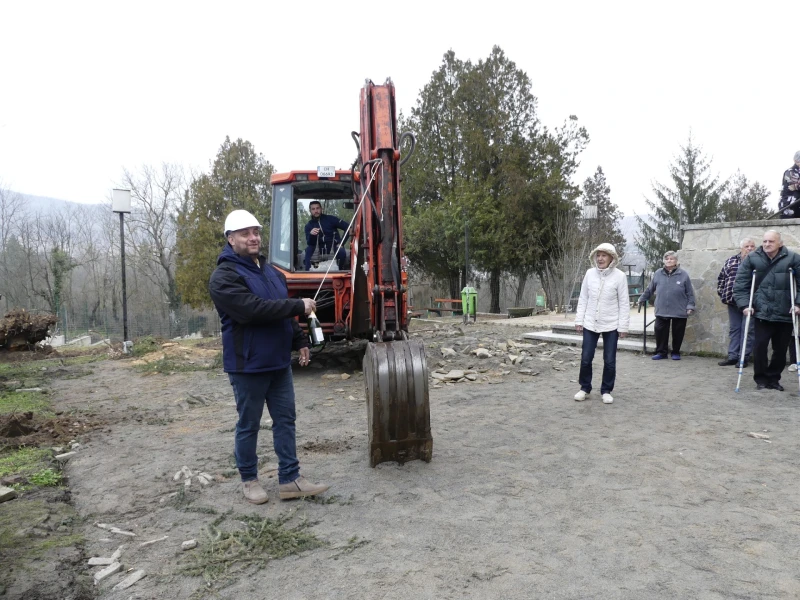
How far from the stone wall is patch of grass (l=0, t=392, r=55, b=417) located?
30.7 feet

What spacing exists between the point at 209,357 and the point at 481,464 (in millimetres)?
8967

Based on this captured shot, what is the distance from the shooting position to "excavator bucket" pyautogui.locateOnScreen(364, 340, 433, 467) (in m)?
4.16

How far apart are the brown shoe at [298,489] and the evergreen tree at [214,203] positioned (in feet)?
83.8

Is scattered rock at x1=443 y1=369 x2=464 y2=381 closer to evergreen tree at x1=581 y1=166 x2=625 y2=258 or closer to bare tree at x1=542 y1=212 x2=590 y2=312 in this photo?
bare tree at x1=542 y1=212 x2=590 y2=312

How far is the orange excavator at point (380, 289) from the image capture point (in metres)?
4.20

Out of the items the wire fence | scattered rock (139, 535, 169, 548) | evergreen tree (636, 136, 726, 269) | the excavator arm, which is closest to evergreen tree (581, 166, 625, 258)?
evergreen tree (636, 136, 726, 269)

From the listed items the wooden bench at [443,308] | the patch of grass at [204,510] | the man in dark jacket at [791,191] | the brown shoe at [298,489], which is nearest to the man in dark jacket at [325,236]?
the brown shoe at [298,489]

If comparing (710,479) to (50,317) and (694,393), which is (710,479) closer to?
(694,393)

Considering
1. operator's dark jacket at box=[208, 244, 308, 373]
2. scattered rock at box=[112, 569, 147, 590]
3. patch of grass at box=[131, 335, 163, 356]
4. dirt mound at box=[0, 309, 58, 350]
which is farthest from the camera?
dirt mound at box=[0, 309, 58, 350]

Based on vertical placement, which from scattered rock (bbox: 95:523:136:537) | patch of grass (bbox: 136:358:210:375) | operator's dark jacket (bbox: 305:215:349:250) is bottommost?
patch of grass (bbox: 136:358:210:375)

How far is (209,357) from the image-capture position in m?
12.1

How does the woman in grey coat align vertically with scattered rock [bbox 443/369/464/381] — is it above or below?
above

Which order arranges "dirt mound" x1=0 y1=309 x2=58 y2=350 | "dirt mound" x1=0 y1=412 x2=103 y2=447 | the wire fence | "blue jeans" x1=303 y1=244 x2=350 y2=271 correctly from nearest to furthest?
"dirt mound" x1=0 y1=412 x2=103 y2=447 < "blue jeans" x1=303 y1=244 x2=350 y2=271 < "dirt mound" x1=0 y1=309 x2=58 y2=350 < the wire fence

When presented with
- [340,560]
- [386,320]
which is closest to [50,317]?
[386,320]
